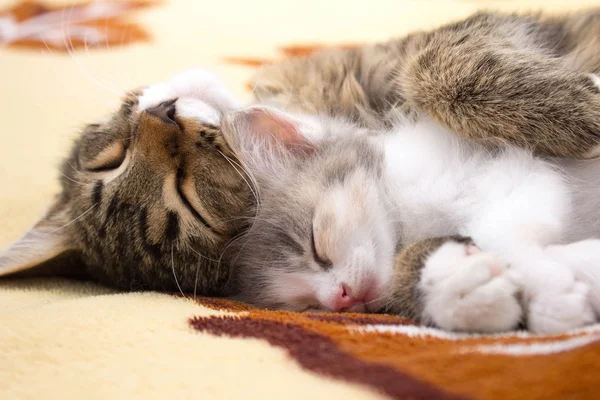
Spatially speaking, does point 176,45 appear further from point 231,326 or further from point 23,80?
point 231,326

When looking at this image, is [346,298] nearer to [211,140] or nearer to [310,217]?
[310,217]

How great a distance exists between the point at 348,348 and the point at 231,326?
0.22 meters

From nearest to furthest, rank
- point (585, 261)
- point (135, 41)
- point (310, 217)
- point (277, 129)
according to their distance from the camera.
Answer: point (585, 261)
point (310, 217)
point (277, 129)
point (135, 41)

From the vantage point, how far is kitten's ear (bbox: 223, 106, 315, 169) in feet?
4.01

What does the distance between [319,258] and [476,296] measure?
0.37m

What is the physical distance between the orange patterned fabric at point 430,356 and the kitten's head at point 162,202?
0.27 meters

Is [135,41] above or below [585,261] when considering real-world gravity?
above

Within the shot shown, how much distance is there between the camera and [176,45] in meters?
2.76

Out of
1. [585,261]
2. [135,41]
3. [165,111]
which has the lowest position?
[585,261]

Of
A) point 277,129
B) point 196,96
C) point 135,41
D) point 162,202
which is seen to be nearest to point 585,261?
point 277,129

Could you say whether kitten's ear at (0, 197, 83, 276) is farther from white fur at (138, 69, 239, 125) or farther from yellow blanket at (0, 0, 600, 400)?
white fur at (138, 69, 239, 125)

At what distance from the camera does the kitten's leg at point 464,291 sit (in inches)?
30.9

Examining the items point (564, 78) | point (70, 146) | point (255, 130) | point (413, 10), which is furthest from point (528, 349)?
point (413, 10)

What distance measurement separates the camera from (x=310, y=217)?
1108mm
